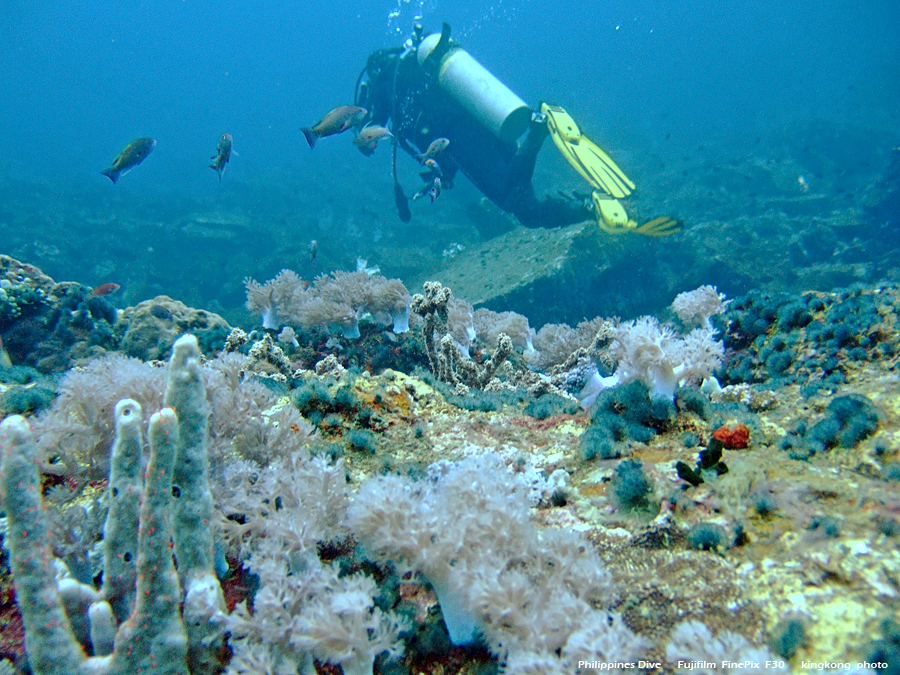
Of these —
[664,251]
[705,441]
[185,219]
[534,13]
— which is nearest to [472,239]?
[664,251]

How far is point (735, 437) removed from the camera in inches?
99.4

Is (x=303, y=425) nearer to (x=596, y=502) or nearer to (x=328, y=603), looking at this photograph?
(x=328, y=603)

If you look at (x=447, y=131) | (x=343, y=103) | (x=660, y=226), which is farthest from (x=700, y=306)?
(x=343, y=103)

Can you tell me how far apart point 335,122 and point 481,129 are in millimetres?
6203

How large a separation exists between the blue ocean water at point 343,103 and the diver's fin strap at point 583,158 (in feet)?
6.35

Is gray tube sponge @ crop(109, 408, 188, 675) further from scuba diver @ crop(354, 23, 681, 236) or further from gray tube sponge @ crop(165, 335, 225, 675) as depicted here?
scuba diver @ crop(354, 23, 681, 236)

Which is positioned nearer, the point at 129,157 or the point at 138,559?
the point at 138,559

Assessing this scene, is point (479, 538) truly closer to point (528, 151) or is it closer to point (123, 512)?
point (123, 512)

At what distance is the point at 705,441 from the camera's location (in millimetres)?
2590

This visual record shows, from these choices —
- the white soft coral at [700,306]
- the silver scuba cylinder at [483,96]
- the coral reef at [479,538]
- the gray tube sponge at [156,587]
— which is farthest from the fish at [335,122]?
the gray tube sponge at [156,587]

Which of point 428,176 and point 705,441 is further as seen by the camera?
point 428,176

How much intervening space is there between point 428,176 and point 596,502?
10340 mm

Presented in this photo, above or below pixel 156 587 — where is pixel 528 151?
above

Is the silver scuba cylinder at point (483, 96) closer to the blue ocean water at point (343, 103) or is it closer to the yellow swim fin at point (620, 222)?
the yellow swim fin at point (620, 222)
